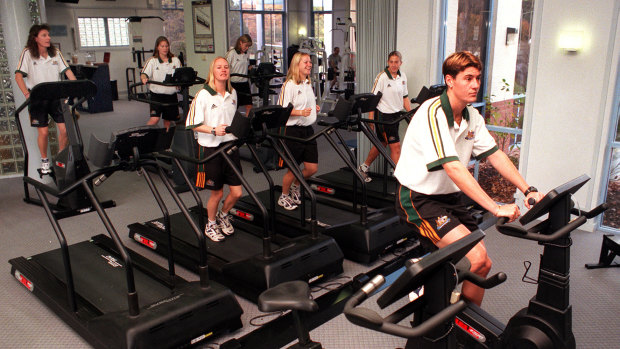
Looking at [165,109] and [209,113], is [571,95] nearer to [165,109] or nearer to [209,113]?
[209,113]

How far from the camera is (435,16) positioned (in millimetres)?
5789

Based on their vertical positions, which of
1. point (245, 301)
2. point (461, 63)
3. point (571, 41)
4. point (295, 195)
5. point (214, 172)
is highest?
point (571, 41)

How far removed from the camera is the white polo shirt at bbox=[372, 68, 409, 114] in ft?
19.4

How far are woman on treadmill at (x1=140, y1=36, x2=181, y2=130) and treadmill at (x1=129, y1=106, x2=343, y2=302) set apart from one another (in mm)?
3136

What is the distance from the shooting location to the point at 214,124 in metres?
4.20

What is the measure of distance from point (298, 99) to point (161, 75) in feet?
10.5

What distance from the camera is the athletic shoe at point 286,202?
514 centimetres

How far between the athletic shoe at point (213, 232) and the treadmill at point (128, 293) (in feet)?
2.16

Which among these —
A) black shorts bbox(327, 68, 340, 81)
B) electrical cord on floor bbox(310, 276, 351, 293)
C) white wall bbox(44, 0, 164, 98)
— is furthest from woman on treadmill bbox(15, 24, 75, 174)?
white wall bbox(44, 0, 164, 98)

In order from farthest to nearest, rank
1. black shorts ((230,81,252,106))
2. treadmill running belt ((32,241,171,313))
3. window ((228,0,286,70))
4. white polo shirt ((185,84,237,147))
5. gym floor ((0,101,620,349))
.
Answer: window ((228,0,286,70)) → black shorts ((230,81,252,106)) → white polo shirt ((185,84,237,147)) → treadmill running belt ((32,241,171,313)) → gym floor ((0,101,620,349))

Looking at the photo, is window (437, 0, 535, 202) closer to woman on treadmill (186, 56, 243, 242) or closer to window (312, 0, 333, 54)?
woman on treadmill (186, 56, 243, 242)

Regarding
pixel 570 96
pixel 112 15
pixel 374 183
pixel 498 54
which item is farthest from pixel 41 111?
pixel 112 15

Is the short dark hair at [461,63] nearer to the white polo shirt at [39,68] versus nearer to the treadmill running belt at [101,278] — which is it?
the treadmill running belt at [101,278]

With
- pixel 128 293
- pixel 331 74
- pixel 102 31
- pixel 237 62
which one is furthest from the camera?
pixel 102 31
